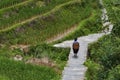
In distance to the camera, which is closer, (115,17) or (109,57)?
(109,57)

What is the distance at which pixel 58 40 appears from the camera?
31.2 meters

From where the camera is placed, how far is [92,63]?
74.7ft

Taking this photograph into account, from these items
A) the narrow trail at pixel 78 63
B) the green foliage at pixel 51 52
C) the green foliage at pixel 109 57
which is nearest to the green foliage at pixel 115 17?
the green foliage at pixel 109 57

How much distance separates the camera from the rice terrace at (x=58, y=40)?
17.0 m

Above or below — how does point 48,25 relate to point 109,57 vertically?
below

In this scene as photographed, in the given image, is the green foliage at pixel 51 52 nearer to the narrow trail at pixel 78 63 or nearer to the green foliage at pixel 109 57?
the narrow trail at pixel 78 63

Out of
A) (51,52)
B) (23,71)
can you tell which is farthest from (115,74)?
(51,52)

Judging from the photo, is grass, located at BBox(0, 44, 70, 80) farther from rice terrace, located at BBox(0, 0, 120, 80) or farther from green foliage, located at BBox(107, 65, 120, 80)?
green foliage, located at BBox(107, 65, 120, 80)

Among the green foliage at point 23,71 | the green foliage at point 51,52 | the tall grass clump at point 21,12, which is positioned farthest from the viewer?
the tall grass clump at point 21,12

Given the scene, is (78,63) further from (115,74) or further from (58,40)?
(58,40)

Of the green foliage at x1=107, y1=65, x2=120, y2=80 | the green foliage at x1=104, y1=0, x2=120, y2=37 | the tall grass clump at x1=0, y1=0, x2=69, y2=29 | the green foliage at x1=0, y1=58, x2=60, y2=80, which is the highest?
the green foliage at x1=104, y1=0, x2=120, y2=37

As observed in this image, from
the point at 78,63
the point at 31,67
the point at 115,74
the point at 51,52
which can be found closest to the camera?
the point at 115,74

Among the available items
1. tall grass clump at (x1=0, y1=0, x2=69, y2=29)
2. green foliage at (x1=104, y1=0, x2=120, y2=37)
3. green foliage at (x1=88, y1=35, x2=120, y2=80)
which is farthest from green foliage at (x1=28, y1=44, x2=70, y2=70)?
green foliage at (x1=104, y1=0, x2=120, y2=37)

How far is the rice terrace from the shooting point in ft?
55.9
